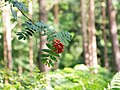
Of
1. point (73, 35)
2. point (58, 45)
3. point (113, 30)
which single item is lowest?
point (58, 45)

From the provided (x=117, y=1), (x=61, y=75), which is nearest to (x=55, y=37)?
(x=61, y=75)

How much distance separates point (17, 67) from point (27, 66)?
0.72 m

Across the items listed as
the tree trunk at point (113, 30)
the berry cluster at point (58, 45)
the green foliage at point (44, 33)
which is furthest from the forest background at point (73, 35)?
the berry cluster at point (58, 45)

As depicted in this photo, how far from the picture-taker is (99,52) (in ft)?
76.1

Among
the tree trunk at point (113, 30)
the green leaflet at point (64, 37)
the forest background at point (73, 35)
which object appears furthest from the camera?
the forest background at point (73, 35)

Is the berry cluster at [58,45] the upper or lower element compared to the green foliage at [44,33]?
lower

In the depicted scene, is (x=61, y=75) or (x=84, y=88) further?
(x=61, y=75)

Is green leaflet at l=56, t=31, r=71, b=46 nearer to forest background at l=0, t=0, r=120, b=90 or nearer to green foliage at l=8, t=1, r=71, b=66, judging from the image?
green foliage at l=8, t=1, r=71, b=66

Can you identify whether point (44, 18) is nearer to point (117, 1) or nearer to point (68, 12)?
point (117, 1)

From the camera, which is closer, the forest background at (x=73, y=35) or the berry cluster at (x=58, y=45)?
the berry cluster at (x=58, y=45)

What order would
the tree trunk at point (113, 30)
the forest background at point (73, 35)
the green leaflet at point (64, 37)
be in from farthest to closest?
the forest background at point (73, 35) < the tree trunk at point (113, 30) < the green leaflet at point (64, 37)

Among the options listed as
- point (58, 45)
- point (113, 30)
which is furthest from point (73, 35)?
point (58, 45)

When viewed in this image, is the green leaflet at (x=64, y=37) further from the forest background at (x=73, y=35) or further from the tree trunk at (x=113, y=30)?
the tree trunk at (x=113, y=30)

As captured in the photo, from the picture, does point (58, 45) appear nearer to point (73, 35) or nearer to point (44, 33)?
point (44, 33)
